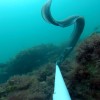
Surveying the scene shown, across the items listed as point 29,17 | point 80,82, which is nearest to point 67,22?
point 80,82

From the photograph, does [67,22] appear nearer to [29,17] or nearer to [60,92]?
[60,92]

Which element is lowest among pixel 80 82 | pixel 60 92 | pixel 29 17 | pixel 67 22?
pixel 60 92

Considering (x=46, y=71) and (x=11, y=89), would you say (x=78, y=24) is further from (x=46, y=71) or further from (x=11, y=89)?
(x=11, y=89)

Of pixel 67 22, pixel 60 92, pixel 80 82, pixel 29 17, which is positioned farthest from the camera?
pixel 29 17

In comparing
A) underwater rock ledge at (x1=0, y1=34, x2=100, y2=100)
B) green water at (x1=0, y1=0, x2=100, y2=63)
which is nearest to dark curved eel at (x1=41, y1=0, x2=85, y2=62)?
underwater rock ledge at (x1=0, y1=34, x2=100, y2=100)

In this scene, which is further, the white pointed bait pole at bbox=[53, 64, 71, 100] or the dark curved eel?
the dark curved eel

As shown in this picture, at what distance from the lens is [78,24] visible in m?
9.28

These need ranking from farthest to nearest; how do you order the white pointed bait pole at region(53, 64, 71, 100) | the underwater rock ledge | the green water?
the green water < the underwater rock ledge < the white pointed bait pole at region(53, 64, 71, 100)

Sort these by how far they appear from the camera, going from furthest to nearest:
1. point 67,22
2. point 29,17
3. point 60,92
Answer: point 29,17 → point 67,22 → point 60,92

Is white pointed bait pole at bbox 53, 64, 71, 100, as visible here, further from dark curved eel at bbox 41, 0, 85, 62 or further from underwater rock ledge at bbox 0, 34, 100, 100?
dark curved eel at bbox 41, 0, 85, 62

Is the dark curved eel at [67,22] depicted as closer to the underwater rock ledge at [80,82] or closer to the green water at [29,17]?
the underwater rock ledge at [80,82]

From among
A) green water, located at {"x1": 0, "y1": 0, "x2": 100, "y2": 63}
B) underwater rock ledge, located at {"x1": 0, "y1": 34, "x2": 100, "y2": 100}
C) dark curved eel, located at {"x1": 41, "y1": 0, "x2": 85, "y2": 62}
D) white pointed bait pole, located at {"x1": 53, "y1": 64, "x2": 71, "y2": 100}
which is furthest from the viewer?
green water, located at {"x1": 0, "y1": 0, "x2": 100, "y2": 63}

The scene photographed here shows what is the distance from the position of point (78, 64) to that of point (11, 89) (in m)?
2.10

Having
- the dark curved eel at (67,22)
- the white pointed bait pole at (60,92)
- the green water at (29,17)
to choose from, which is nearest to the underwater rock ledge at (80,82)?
the white pointed bait pole at (60,92)
